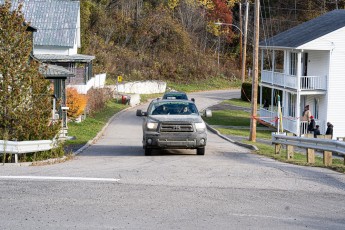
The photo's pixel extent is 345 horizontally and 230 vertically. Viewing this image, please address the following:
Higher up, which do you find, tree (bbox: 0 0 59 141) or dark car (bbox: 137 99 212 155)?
tree (bbox: 0 0 59 141)

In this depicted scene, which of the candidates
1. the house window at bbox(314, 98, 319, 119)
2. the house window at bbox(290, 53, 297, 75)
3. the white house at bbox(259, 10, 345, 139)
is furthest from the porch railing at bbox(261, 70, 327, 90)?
the house window at bbox(290, 53, 297, 75)

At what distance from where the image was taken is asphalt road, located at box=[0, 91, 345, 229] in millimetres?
10391

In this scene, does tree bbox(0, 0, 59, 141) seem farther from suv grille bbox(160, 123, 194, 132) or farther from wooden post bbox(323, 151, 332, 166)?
wooden post bbox(323, 151, 332, 166)

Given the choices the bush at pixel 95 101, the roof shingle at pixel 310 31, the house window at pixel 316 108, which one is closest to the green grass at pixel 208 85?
the bush at pixel 95 101

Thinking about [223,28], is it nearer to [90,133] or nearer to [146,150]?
[90,133]

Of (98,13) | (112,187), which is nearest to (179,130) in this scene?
(112,187)

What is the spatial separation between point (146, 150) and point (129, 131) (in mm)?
13119

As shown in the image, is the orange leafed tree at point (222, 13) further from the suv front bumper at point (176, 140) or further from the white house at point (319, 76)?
the suv front bumper at point (176, 140)

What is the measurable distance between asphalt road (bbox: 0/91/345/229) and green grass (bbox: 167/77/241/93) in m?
53.6

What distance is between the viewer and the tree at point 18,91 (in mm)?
19062

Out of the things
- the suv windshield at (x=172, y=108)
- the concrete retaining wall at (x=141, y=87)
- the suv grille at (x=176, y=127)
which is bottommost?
the suv grille at (x=176, y=127)

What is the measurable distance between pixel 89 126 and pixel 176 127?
49.1 ft

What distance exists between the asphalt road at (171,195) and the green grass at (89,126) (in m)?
9.59

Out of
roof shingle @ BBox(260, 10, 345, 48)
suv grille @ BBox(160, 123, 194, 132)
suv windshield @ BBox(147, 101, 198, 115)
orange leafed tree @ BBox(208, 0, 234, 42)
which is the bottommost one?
suv grille @ BBox(160, 123, 194, 132)
